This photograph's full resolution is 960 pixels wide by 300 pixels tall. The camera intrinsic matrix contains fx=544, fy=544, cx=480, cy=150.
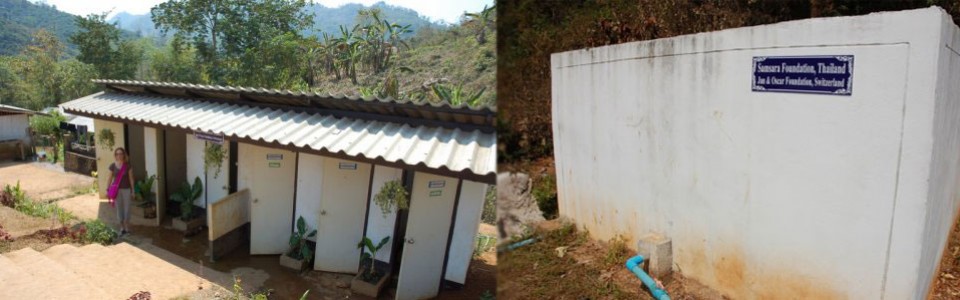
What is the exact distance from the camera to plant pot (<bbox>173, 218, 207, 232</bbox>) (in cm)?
650

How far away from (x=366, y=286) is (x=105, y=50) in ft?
57.9

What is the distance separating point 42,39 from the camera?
24109 mm

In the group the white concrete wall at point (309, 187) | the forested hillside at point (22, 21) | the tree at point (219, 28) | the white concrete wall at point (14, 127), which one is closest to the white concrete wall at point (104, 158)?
the white concrete wall at point (309, 187)

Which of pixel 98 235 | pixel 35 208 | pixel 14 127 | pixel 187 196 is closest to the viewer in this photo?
pixel 98 235

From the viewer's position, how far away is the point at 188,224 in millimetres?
6496

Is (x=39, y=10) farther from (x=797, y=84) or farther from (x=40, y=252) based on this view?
(x=797, y=84)

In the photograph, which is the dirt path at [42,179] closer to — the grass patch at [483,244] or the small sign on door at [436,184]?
the grass patch at [483,244]

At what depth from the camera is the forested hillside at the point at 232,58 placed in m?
17.8

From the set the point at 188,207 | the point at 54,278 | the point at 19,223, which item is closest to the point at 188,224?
the point at 188,207

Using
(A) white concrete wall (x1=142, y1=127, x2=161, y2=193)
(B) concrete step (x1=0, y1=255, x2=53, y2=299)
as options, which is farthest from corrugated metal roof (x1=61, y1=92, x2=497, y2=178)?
(B) concrete step (x1=0, y1=255, x2=53, y2=299)

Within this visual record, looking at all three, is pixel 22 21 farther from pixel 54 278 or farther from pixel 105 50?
pixel 54 278

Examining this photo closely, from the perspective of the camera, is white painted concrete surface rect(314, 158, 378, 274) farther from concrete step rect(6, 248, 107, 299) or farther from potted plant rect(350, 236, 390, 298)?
concrete step rect(6, 248, 107, 299)

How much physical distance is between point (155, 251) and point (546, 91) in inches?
177

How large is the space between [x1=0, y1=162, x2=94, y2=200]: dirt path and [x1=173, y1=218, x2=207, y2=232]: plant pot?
3613 mm
